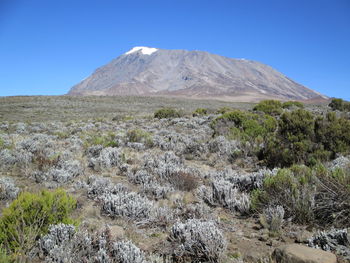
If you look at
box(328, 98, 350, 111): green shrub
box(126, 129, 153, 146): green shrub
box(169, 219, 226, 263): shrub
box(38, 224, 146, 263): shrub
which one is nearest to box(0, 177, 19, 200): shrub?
box(38, 224, 146, 263): shrub

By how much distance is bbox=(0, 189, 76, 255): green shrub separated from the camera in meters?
2.73

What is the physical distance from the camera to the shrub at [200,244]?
272 centimetres

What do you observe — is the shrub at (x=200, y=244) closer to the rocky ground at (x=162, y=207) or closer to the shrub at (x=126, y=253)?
the rocky ground at (x=162, y=207)

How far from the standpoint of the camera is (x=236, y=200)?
4156 millimetres

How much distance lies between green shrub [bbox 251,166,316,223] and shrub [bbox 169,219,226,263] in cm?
128

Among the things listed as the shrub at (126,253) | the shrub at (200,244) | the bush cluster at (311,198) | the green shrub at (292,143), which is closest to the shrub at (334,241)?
the bush cluster at (311,198)

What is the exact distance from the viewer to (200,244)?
279 cm

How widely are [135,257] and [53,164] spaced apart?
467cm

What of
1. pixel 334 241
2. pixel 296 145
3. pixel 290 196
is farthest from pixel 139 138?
pixel 334 241

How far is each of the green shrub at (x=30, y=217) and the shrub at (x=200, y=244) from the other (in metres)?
1.43

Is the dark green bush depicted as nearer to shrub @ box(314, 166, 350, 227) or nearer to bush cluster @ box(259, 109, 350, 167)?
bush cluster @ box(259, 109, 350, 167)

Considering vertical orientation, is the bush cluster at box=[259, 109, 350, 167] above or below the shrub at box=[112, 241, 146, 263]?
above

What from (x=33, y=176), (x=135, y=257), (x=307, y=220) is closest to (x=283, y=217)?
(x=307, y=220)

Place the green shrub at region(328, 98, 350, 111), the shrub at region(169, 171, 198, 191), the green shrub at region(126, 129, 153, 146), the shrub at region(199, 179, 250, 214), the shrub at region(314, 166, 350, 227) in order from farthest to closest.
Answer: the green shrub at region(328, 98, 350, 111) < the green shrub at region(126, 129, 153, 146) < the shrub at region(169, 171, 198, 191) < the shrub at region(199, 179, 250, 214) < the shrub at region(314, 166, 350, 227)
